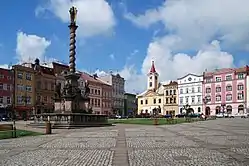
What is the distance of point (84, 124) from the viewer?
108 ft

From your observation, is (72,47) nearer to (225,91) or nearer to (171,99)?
(225,91)

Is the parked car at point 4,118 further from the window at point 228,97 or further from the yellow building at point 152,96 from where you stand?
the window at point 228,97

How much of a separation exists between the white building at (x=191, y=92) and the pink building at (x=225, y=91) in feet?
7.31

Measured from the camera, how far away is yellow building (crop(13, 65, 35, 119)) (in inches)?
2965

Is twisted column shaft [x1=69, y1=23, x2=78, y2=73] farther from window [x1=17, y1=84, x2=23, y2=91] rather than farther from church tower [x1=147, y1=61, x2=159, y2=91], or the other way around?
church tower [x1=147, y1=61, x2=159, y2=91]

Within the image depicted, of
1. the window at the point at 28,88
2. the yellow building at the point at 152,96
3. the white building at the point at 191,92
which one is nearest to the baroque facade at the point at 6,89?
the window at the point at 28,88

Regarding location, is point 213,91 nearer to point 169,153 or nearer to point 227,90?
point 227,90

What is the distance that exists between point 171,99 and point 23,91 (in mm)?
59512

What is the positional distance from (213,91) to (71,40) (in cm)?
7834

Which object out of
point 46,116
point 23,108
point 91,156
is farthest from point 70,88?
point 23,108

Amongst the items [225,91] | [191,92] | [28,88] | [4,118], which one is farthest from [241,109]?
[4,118]

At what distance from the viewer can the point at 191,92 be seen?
4395 inches

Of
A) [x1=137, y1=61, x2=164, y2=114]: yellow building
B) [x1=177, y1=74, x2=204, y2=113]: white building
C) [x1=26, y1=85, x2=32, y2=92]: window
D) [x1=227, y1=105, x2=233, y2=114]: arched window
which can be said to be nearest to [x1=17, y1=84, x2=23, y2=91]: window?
[x1=26, y1=85, x2=32, y2=92]: window

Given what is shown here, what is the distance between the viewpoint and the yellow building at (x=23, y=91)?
2965 inches
